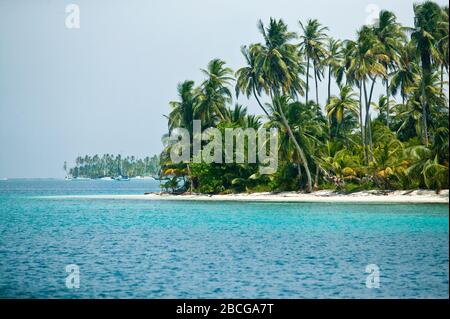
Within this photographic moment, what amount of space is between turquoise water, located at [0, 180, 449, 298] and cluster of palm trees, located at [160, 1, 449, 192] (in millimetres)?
8634

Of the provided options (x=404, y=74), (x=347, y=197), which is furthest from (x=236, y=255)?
(x=404, y=74)

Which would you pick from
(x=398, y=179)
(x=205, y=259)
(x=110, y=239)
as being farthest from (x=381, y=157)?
(x=205, y=259)

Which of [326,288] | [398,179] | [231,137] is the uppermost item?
[231,137]

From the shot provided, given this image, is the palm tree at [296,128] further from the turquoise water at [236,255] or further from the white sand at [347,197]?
the turquoise water at [236,255]

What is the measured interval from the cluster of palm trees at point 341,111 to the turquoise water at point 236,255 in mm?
8634

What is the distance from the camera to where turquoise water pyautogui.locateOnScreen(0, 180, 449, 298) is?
16.5 meters

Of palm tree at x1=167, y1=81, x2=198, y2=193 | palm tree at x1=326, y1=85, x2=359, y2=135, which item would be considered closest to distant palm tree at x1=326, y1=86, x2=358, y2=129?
palm tree at x1=326, y1=85, x2=359, y2=135

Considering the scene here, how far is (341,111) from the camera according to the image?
52438mm

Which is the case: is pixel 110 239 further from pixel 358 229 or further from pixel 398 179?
pixel 398 179

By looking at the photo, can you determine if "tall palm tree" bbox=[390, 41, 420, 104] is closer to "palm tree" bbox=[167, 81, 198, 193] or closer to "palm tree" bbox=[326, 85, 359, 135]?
"palm tree" bbox=[326, 85, 359, 135]

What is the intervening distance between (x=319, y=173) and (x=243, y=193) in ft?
25.3

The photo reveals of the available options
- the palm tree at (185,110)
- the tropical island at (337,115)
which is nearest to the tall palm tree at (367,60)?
the tropical island at (337,115)

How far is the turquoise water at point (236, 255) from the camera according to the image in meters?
16.5
